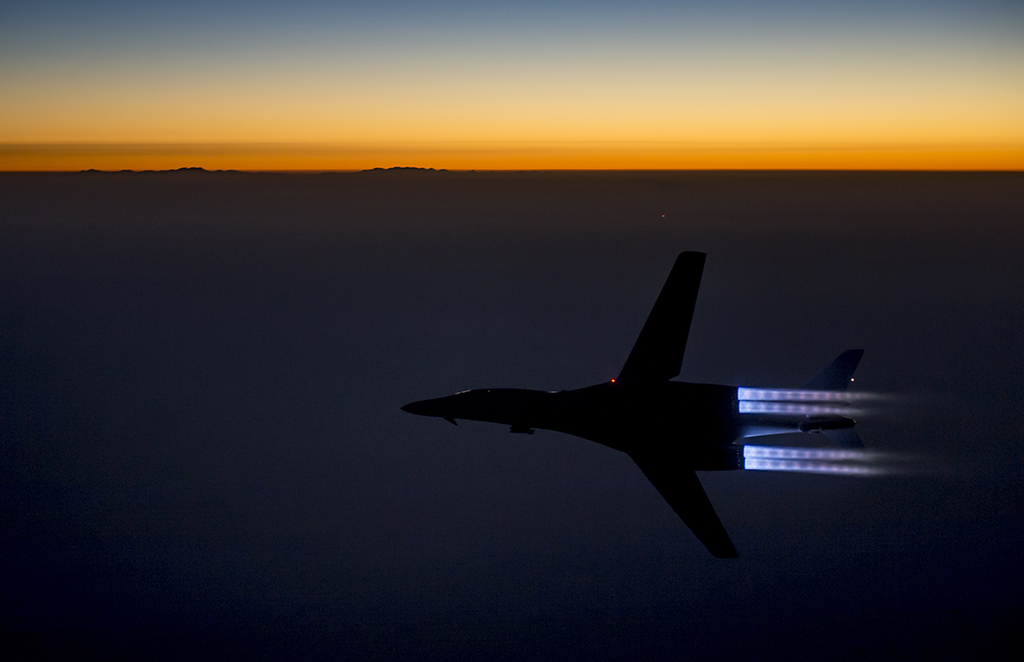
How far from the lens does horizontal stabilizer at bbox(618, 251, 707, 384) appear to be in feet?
79.7

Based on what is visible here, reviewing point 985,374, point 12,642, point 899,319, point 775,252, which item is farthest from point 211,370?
point 775,252

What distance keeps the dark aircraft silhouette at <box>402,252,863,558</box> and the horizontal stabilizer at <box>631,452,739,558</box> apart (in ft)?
0.10

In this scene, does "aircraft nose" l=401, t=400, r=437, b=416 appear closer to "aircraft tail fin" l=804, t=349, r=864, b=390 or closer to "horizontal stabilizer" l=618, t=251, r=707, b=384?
"horizontal stabilizer" l=618, t=251, r=707, b=384

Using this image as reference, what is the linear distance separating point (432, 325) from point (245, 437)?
24.7 m

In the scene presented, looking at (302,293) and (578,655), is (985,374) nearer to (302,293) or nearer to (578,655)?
(578,655)

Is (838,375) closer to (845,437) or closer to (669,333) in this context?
(845,437)

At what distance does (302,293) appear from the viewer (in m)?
73.1

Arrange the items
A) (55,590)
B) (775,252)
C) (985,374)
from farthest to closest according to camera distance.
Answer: (775,252) → (985,374) → (55,590)

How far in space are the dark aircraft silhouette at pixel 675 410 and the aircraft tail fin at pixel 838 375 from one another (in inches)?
1.3

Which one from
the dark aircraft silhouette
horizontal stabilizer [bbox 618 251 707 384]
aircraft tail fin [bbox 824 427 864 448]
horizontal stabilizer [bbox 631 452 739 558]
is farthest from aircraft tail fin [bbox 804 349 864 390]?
horizontal stabilizer [bbox 631 452 739 558]

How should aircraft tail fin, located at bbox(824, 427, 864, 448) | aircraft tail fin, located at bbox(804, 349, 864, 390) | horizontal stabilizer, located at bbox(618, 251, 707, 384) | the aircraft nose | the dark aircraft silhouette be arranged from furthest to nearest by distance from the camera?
the aircraft nose → horizontal stabilizer, located at bbox(618, 251, 707, 384) → aircraft tail fin, located at bbox(804, 349, 864, 390) → the dark aircraft silhouette → aircraft tail fin, located at bbox(824, 427, 864, 448)

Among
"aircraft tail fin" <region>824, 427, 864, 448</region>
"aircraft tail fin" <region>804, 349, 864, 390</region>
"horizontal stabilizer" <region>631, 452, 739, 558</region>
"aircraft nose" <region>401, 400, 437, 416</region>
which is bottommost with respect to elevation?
"horizontal stabilizer" <region>631, 452, 739, 558</region>

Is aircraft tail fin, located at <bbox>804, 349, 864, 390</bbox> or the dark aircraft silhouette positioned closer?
the dark aircraft silhouette

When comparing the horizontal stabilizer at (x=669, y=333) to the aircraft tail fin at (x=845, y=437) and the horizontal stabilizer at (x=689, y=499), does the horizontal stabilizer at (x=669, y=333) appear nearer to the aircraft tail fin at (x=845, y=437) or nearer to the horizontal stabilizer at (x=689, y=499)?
the horizontal stabilizer at (x=689, y=499)
